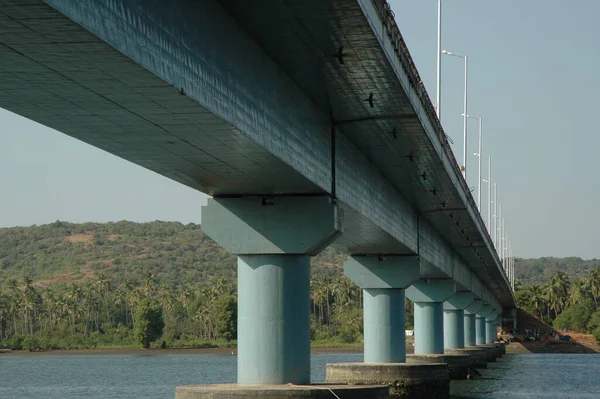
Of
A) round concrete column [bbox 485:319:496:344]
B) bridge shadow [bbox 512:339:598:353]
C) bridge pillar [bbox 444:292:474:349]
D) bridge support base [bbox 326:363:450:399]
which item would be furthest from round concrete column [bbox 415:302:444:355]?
bridge shadow [bbox 512:339:598:353]

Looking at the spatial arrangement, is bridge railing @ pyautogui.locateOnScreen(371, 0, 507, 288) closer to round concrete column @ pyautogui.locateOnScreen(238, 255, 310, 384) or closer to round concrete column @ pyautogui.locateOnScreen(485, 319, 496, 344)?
round concrete column @ pyautogui.locateOnScreen(238, 255, 310, 384)

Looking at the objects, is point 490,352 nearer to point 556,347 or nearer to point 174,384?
point 174,384

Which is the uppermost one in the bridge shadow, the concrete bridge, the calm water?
the concrete bridge

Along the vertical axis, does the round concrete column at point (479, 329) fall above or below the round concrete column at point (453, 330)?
below

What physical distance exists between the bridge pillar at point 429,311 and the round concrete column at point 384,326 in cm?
1867

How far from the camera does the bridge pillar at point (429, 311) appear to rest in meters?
74.2

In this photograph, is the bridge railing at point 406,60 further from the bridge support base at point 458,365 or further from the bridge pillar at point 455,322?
the bridge pillar at point 455,322

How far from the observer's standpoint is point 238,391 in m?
29.3

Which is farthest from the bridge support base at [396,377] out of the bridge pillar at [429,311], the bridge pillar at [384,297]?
the bridge pillar at [429,311]

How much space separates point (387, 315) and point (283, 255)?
81.0 feet

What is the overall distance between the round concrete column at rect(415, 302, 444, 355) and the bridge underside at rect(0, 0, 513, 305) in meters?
37.1

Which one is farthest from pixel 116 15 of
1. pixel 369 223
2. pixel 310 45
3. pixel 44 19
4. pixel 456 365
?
pixel 456 365

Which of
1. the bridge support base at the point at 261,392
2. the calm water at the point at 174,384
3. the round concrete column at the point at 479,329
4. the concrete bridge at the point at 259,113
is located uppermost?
the concrete bridge at the point at 259,113

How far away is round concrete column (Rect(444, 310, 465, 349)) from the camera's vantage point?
100500mm
